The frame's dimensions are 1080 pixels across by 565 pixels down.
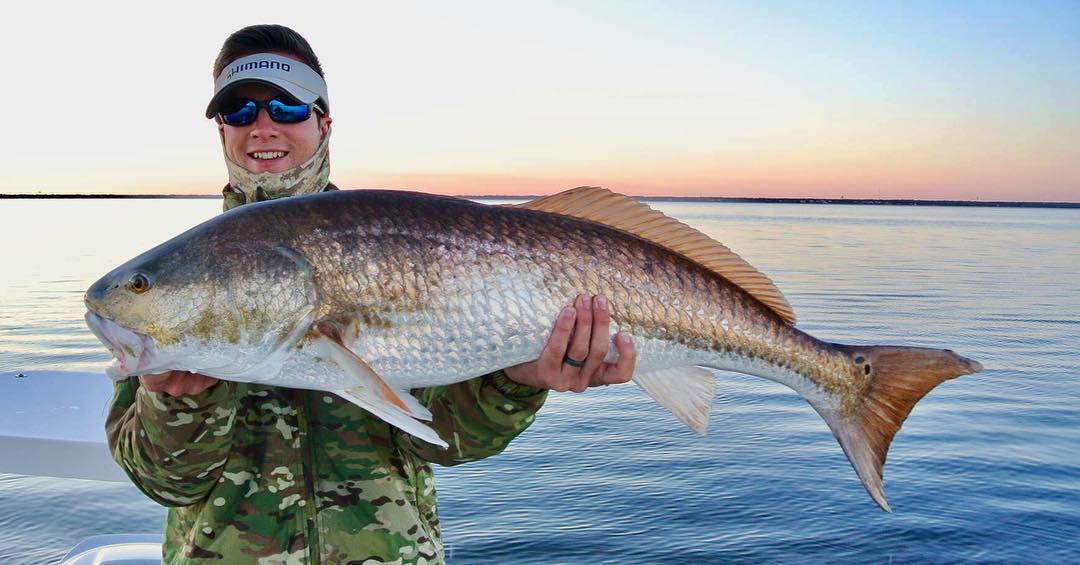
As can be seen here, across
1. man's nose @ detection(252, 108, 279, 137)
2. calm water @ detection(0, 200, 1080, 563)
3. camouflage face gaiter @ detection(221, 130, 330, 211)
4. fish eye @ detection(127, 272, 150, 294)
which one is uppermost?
man's nose @ detection(252, 108, 279, 137)

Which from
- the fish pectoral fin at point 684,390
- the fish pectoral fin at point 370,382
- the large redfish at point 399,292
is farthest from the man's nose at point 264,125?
the fish pectoral fin at point 684,390

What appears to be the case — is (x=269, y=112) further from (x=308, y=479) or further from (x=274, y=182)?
(x=308, y=479)

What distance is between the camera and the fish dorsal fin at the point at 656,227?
127 inches

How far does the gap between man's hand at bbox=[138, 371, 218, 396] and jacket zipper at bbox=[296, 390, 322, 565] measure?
37cm

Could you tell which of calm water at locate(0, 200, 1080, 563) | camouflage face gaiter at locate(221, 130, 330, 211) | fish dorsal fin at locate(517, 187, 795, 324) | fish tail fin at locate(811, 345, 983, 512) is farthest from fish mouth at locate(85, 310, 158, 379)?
calm water at locate(0, 200, 1080, 563)

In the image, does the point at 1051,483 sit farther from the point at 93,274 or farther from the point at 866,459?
the point at 93,274

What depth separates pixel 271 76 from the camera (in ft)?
11.1

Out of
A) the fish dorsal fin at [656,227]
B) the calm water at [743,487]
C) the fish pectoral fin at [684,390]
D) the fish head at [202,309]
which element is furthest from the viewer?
the calm water at [743,487]

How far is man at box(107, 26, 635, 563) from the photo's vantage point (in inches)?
117

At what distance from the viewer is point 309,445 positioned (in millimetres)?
3168

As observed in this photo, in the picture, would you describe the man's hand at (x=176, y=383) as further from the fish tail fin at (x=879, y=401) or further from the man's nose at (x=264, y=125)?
the fish tail fin at (x=879, y=401)

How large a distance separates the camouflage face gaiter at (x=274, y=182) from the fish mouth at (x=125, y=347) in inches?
32.2

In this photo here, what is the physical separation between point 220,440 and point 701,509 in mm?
7565

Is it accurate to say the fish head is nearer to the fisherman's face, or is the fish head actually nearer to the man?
the man
